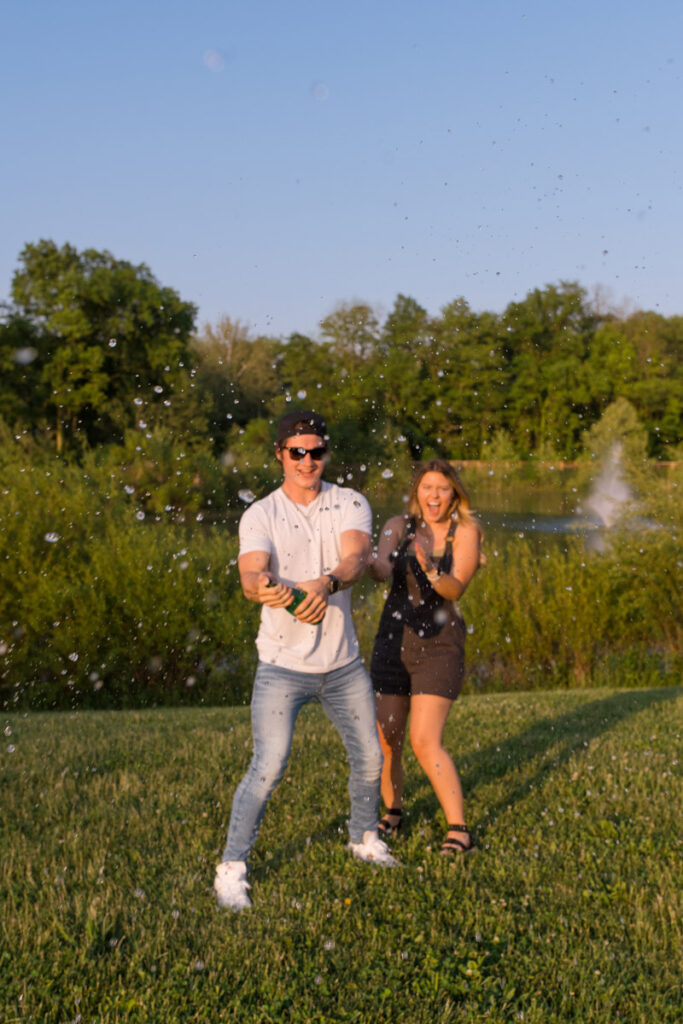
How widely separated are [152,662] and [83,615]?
1.29 m

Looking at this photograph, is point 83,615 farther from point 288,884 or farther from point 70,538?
point 288,884

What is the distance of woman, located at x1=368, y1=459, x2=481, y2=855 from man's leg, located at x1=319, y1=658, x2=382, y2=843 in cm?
34

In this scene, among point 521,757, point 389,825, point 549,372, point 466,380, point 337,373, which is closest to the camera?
point 389,825

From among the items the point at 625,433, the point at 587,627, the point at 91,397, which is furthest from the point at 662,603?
the point at 91,397

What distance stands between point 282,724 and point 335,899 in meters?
0.85

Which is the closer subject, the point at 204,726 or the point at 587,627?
the point at 204,726

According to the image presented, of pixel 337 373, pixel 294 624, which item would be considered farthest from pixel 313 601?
pixel 337 373

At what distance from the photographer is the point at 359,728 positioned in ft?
13.8

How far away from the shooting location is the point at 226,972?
3477mm

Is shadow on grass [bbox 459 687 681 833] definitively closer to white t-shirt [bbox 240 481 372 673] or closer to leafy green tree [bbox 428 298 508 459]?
white t-shirt [bbox 240 481 372 673]

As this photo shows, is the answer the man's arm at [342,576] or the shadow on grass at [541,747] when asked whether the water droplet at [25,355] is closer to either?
the shadow on grass at [541,747]

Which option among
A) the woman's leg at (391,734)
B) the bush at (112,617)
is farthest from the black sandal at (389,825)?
the bush at (112,617)

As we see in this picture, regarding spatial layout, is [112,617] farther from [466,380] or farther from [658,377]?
[658,377]

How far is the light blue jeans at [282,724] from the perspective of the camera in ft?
13.1
